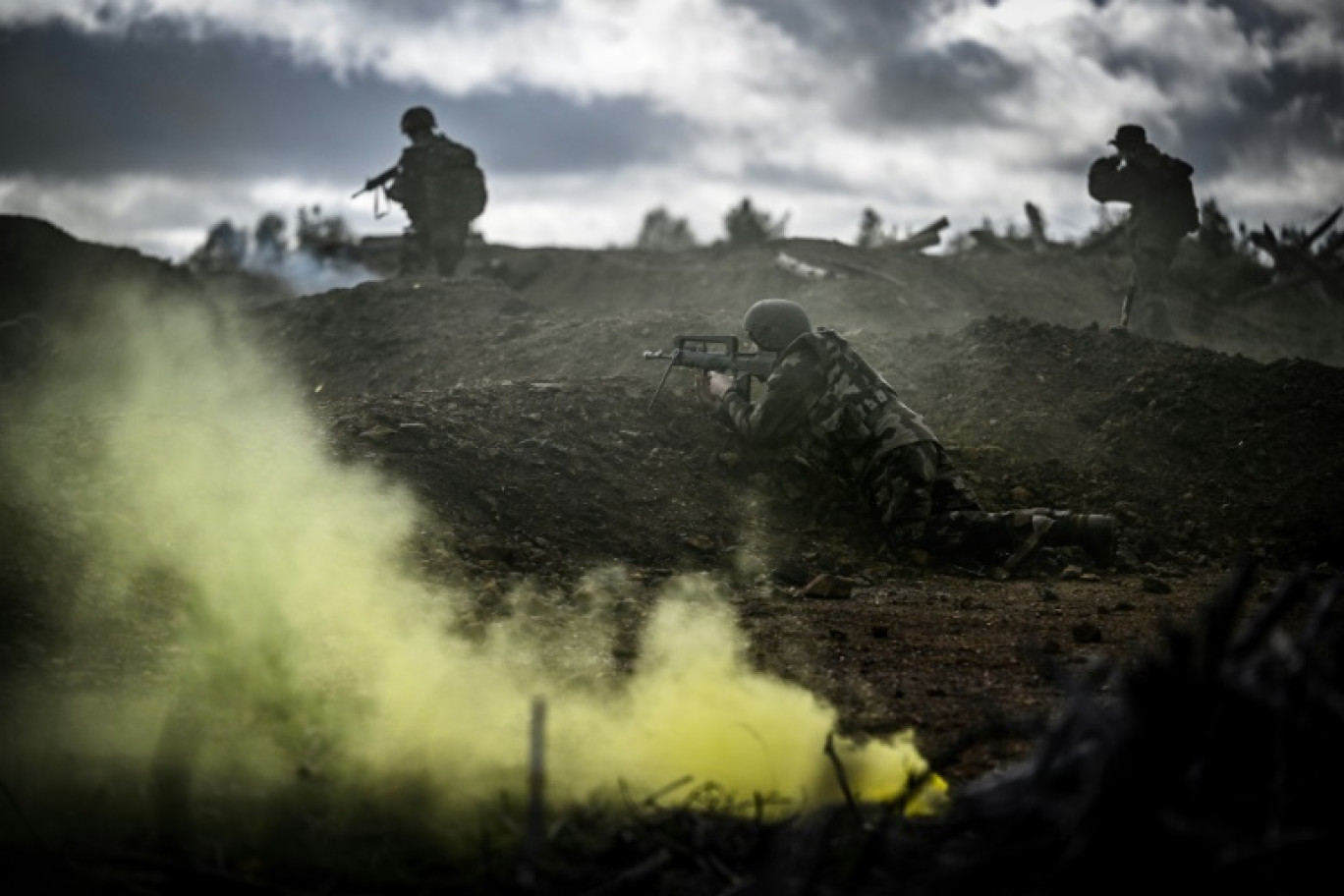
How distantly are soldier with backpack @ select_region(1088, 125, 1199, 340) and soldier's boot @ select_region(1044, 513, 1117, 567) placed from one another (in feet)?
22.4

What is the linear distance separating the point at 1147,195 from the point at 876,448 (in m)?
8.24

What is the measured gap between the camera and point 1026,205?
20.9 metres

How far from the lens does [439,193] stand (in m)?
15.8

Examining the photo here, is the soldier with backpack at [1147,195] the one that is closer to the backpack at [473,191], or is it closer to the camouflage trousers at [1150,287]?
the camouflage trousers at [1150,287]

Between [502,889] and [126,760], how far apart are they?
1.35 m

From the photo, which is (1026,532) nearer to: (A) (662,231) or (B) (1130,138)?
(B) (1130,138)

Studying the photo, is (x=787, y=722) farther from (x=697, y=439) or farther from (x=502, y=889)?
(x=697, y=439)

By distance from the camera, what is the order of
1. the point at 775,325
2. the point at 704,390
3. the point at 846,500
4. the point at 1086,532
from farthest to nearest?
1. the point at 704,390
2. the point at 775,325
3. the point at 846,500
4. the point at 1086,532

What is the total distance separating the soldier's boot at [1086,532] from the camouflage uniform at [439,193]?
38.2ft

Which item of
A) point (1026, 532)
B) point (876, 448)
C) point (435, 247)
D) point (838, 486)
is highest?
point (435, 247)

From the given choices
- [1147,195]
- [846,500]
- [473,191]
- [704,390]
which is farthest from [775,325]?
[473,191]

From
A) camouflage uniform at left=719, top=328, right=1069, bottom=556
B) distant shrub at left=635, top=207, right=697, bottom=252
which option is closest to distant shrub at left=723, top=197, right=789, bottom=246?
distant shrub at left=635, top=207, right=697, bottom=252

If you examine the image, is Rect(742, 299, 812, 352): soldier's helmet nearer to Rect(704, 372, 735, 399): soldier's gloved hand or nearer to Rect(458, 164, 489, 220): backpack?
Rect(704, 372, 735, 399): soldier's gloved hand

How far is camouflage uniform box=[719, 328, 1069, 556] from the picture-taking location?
6.76 meters
